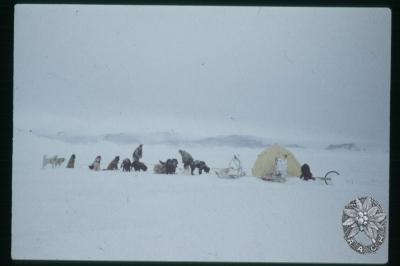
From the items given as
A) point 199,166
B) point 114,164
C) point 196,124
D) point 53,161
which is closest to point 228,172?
point 199,166

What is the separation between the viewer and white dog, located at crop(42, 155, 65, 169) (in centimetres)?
185

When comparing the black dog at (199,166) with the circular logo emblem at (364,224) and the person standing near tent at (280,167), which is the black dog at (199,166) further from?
the circular logo emblem at (364,224)

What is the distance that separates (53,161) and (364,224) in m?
1.28

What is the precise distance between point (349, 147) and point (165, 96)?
0.77 meters

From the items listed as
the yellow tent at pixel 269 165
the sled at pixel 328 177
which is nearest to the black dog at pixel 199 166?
the yellow tent at pixel 269 165

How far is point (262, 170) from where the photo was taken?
6.13 ft

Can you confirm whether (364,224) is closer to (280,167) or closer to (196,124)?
(280,167)

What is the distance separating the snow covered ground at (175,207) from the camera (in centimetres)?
184

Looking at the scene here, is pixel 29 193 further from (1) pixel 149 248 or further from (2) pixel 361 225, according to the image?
(2) pixel 361 225

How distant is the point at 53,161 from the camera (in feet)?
6.09

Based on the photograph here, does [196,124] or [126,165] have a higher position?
[196,124]

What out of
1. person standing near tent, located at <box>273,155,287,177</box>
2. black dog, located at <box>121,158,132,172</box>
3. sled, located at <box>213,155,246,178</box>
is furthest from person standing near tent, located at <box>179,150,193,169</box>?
person standing near tent, located at <box>273,155,287,177</box>

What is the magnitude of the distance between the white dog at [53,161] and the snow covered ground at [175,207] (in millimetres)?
20

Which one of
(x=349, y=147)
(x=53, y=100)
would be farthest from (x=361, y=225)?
(x=53, y=100)
